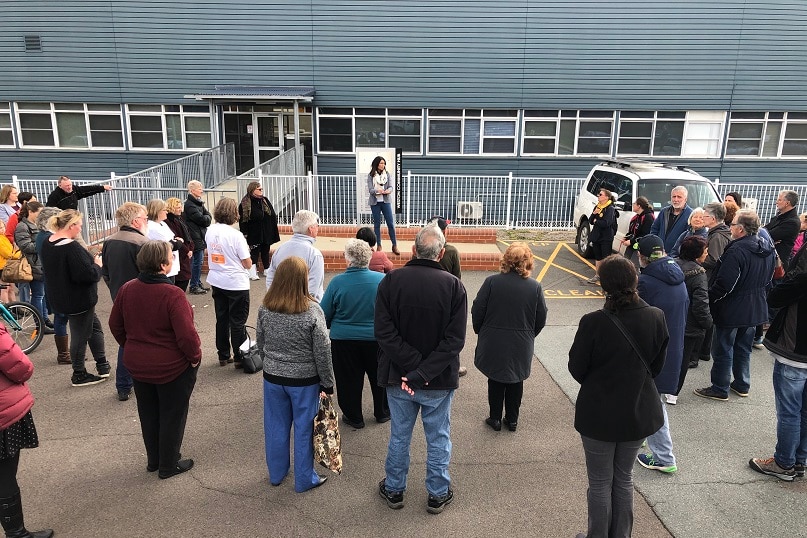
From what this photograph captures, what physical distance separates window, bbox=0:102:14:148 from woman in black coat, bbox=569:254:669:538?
18.3 meters

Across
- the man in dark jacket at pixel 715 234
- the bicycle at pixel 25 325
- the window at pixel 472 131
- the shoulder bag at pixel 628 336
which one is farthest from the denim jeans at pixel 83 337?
the window at pixel 472 131

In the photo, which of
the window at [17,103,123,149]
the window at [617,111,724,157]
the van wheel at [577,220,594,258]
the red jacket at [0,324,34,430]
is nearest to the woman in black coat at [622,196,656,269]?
the van wheel at [577,220,594,258]

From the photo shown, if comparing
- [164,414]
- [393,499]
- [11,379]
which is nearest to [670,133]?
[393,499]

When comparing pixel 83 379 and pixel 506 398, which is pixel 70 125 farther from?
pixel 506 398

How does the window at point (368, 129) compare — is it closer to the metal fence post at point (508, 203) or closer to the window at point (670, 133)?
the metal fence post at point (508, 203)

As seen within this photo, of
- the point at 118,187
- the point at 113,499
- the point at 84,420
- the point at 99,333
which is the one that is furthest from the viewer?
the point at 118,187

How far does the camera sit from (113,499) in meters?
3.86

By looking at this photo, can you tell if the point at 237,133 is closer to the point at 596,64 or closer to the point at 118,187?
the point at 118,187

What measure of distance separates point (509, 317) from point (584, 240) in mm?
7674

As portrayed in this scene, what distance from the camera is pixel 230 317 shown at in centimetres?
586

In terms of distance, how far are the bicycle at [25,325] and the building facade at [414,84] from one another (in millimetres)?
9295

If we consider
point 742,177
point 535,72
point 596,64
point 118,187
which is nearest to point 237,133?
point 118,187

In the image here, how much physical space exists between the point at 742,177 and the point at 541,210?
6571mm

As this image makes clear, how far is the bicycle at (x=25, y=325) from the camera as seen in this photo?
20.9 ft
